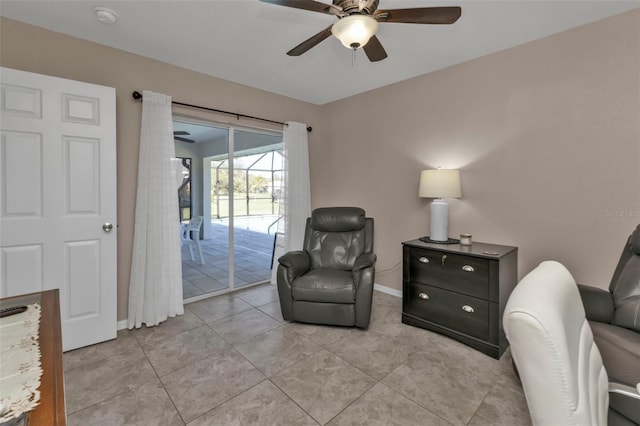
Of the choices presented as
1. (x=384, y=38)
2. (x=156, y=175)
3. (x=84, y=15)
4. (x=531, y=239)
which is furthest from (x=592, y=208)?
(x=84, y=15)

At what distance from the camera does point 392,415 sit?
1640 millimetres

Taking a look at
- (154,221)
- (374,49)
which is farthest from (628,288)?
(154,221)

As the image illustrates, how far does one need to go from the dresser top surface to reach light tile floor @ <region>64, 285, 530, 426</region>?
2.51 ft

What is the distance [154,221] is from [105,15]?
163 cm

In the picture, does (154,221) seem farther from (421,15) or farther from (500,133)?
(500,133)

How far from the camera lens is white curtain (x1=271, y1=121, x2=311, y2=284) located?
12.8ft

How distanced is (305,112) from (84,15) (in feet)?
8.32

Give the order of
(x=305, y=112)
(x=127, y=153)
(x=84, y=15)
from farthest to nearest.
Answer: (x=305, y=112), (x=127, y=153), (x=84, y=15)

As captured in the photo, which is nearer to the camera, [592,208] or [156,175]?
[592,208]

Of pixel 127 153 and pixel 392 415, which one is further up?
pixel 127 153

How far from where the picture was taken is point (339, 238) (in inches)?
127

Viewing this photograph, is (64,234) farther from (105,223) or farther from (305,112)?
(305,112)

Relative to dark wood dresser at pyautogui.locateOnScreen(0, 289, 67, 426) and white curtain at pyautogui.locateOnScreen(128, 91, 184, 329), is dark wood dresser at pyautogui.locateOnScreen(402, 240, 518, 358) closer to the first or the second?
white curtain at pyautogui.locateOnScreen(128, 91, 184, 329)

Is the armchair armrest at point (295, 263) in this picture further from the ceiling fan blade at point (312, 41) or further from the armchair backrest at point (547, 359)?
the armchair backrest at point (547, 359)
